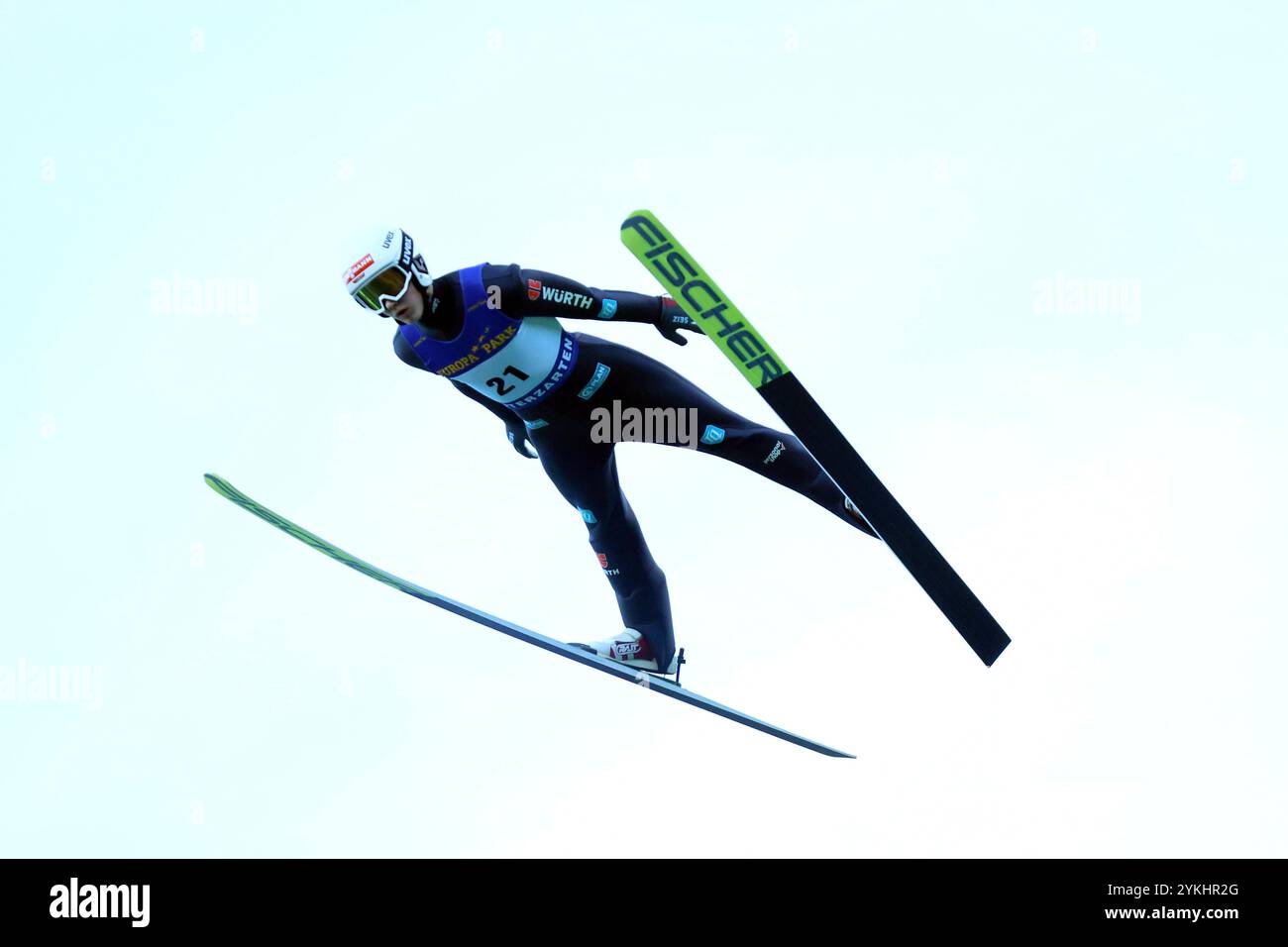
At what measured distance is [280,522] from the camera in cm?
892

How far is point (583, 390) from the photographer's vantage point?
8.03 meters

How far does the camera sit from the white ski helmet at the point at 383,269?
7.35 m

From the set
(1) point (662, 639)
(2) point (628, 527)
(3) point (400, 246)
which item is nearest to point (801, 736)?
(1) point (662, 639)

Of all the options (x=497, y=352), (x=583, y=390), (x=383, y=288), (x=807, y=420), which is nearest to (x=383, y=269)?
(x=383, y=288)

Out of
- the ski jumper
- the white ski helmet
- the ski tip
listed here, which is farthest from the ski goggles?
the ski tip

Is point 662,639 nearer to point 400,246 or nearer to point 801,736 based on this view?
point 801,736

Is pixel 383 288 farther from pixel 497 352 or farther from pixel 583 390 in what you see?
pixel 583 390

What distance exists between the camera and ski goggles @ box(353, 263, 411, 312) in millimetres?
7391

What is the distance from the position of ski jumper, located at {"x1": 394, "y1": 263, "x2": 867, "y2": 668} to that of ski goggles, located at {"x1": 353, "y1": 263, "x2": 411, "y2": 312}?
8.2 inches

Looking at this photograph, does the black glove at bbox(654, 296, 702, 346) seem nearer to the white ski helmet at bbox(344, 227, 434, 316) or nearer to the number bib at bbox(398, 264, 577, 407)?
the number bib at bbox(398, 264, 577, 407)

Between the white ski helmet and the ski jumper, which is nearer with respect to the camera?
the white ski helmet

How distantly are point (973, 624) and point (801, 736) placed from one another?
1906 millimetres

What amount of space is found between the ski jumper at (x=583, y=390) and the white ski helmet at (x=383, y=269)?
22 centimetres

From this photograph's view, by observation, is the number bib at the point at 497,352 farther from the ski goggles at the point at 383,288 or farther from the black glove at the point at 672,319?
the black glove at the point at 672,319
